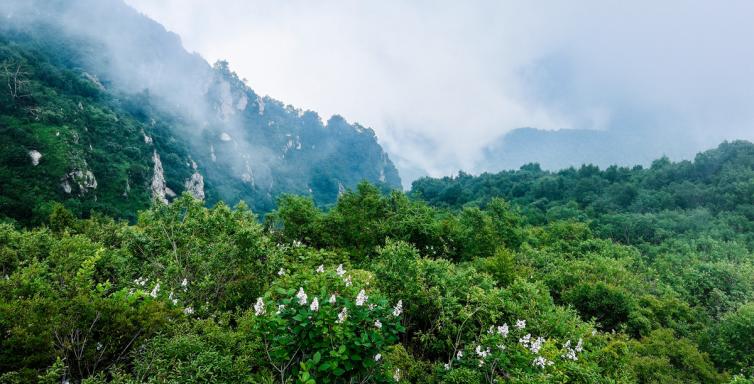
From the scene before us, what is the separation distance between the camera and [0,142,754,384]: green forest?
5652mm

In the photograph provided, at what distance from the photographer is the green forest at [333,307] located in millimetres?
5652

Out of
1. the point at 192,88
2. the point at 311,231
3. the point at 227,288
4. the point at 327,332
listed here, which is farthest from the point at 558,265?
the point at 192,88

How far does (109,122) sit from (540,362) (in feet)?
293

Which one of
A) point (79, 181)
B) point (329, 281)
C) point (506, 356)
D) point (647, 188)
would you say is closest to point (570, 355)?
point (506, 356)

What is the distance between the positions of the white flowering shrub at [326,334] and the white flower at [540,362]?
3.93 metres

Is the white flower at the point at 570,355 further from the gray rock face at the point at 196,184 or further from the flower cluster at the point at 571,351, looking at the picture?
the gray rock face at the point at 196,184

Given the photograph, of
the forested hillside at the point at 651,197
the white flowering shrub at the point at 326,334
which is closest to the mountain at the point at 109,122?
the white flowering shrub at the point at 326,334

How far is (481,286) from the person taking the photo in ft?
39.1

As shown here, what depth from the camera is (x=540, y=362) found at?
8.25 metres

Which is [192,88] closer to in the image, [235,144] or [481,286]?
[235,144]

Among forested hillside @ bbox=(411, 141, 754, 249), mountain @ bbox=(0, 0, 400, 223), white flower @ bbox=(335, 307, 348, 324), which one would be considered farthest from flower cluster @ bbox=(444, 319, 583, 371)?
forested hillside @ bbox=(411, 141, 754, 249)

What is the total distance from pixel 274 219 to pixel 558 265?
2178 cm

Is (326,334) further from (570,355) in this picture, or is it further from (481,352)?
(570,355)

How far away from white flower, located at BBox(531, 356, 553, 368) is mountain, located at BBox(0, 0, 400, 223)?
12.8 metres
